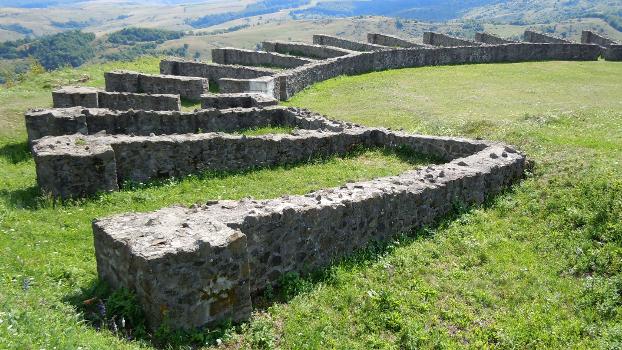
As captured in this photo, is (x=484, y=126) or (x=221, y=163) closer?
(x=221, y=163)

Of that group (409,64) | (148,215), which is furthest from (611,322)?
(409,64)

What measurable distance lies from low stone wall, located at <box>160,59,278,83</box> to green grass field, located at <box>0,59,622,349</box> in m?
14.6

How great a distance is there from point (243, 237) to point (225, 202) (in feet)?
5.08

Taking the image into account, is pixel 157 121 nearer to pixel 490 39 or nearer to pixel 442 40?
pixel 442 40

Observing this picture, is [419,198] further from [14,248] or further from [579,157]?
[14,248]

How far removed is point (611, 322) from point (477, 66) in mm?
29782

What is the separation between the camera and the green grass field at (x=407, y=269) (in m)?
7.25

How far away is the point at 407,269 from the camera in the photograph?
9.33 m

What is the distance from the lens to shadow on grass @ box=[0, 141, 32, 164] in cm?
1585

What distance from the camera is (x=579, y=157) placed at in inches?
517

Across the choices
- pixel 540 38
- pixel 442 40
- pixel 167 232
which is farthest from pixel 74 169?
pixel 540 38

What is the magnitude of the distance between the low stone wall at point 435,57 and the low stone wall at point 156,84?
5324 millimetres

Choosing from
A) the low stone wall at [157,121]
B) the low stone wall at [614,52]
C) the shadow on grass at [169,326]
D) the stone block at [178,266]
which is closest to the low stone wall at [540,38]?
the low stone wall at [614,52]

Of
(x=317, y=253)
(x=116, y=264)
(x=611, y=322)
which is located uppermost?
(x=116, y=264)
